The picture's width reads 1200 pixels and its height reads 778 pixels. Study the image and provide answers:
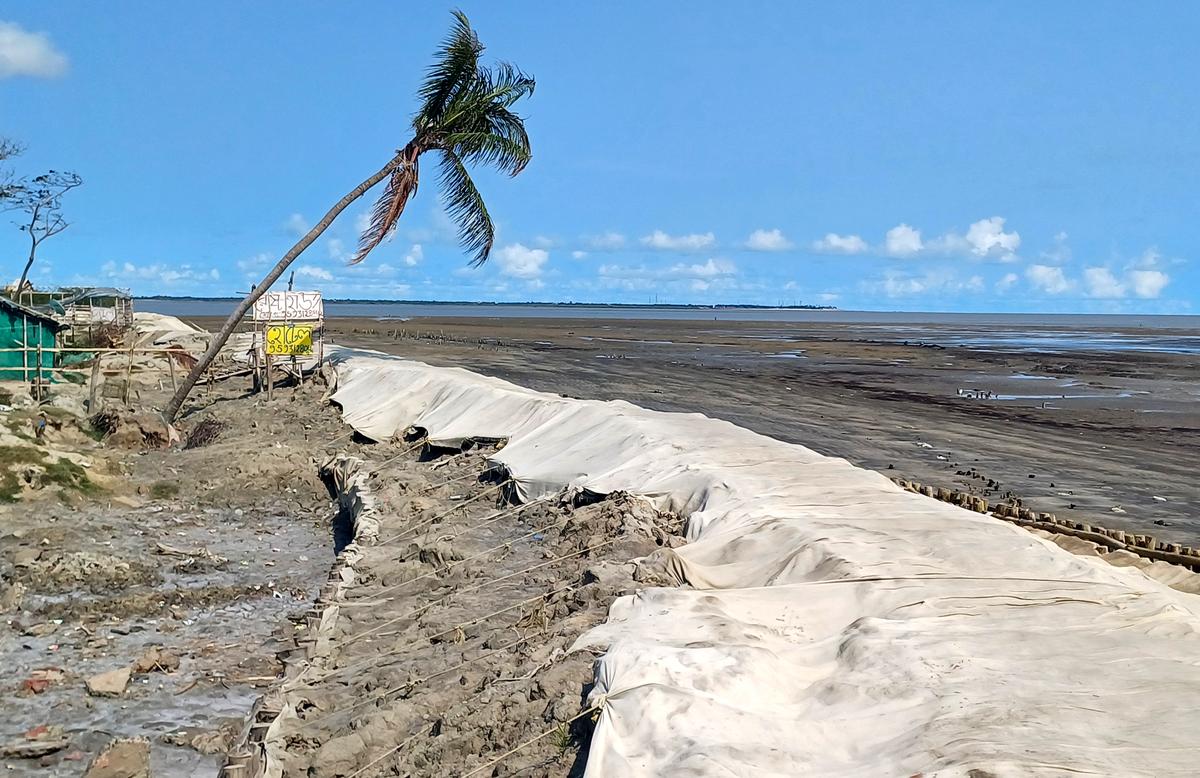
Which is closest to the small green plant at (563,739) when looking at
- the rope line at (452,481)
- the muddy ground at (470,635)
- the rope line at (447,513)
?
the muddy ground at (470,635)

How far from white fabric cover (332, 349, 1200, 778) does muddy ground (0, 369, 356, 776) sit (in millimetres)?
3232

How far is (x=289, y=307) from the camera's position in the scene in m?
22.0

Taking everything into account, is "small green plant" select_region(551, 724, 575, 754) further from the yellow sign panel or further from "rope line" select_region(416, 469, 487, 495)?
the yellow sign panel

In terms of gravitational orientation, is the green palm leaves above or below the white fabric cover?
above

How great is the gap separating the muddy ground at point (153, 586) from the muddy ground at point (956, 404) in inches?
330

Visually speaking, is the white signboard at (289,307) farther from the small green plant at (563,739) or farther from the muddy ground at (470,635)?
the small green plant at (563,739)

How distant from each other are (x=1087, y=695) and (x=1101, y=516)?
8.16m

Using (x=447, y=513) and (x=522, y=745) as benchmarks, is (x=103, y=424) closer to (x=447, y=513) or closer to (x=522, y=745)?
(x=447, y=513)

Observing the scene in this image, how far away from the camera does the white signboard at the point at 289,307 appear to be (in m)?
21.3

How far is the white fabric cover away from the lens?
4082 mm

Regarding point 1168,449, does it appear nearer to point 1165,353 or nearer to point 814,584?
point 814,584

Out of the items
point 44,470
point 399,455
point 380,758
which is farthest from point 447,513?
point 44,470

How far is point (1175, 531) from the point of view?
10945 mm

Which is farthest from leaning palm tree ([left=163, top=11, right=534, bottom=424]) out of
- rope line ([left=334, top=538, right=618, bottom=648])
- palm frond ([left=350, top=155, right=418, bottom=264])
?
rope line ([left=334, top=538, right=618, bottom=648])
